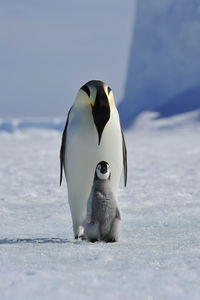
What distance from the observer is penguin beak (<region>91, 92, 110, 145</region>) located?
11.4 feet

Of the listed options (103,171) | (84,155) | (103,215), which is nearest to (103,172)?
(103,171)

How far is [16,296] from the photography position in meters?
1.94

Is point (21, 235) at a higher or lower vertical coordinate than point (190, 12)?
lower

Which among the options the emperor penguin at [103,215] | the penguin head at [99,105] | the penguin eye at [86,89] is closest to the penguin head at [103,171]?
the emperor penguin at [103,215]

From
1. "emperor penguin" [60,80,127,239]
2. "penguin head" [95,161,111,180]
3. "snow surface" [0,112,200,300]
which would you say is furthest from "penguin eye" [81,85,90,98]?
"snow surface" [0,112,200,300]

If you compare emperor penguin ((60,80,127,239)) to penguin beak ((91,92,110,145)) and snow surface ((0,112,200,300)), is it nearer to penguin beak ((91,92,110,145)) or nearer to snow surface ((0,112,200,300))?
penguin beak ((91,92,110,145))

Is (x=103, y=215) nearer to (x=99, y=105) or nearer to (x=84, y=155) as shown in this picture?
(x=84, y=155)

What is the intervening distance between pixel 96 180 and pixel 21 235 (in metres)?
0.82

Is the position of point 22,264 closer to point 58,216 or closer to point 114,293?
point 114,293

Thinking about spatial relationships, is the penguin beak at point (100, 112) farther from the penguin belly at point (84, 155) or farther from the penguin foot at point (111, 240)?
the penguin foot at point (111, 240)

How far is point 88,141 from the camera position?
3553mm

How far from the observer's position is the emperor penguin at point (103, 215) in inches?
124

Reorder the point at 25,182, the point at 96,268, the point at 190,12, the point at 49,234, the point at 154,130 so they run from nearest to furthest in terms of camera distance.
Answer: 1. the point at 96,268
2. the point at 49,234
3. the point at 25,182
4. the point at 154,130
5. the point at 190,12

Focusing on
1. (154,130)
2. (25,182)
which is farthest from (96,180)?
(154,130)
